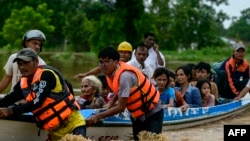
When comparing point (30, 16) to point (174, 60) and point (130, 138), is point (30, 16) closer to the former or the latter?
point (174, 60)

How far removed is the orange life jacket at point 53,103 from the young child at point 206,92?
136 inches

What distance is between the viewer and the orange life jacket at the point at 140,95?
15.7 feet

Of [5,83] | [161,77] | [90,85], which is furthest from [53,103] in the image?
[161,77]

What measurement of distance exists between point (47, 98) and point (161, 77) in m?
2.16

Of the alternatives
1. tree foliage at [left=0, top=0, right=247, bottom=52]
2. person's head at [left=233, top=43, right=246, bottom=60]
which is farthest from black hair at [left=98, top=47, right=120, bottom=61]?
tree foliage at [left=0, top=0, right=247, bottom=52]

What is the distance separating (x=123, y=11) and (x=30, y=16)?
8.71 m

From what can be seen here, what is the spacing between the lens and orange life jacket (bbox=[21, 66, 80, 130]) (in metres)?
4.32

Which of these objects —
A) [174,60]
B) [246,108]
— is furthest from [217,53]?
[246,108]

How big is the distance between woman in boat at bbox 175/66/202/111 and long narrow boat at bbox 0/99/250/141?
0.12m

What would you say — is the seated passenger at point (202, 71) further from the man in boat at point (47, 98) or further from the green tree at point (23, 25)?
the green tree at point (23, 25)

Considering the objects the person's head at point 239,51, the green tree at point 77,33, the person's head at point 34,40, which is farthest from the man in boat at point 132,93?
the green tree at point 77,33

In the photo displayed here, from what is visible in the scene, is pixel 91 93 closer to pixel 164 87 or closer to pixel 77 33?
pixel 164 87

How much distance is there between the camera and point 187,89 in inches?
286

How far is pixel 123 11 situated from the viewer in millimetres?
37594
